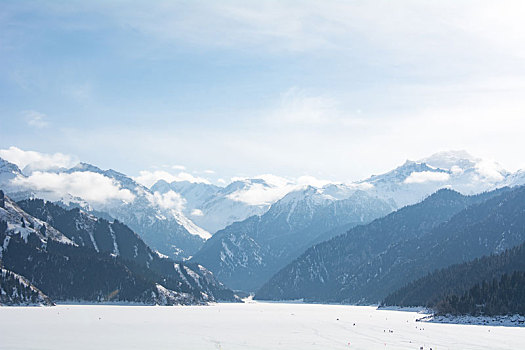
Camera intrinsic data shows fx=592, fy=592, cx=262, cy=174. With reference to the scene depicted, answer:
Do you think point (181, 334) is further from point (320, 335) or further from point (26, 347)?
point (26, 347)

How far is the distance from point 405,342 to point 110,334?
77696mm

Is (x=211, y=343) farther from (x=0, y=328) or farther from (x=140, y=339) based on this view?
(x=0, y=328)

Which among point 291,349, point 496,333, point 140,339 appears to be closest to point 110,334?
point 140,339

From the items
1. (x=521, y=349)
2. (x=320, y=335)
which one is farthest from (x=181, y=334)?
(x=521, y=349)

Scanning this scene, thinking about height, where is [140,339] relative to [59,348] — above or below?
below

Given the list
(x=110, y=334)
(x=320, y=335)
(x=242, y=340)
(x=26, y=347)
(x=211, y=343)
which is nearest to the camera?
(x=26, y=347)

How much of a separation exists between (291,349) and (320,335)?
147 feet

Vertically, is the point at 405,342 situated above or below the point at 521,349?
below

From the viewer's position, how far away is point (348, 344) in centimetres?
14450

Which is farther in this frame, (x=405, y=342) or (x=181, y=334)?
(x=181, y=334)

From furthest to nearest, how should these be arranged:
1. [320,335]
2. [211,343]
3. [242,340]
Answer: [320,335] < [242,340] < [211,343]

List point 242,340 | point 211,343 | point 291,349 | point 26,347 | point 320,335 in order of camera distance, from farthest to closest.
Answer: point 320,335
point 242,340
point 211,343
point 291,349
point 26,347

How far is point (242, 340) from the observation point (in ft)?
490

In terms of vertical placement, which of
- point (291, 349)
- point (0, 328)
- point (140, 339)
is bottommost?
point (0, 328)
